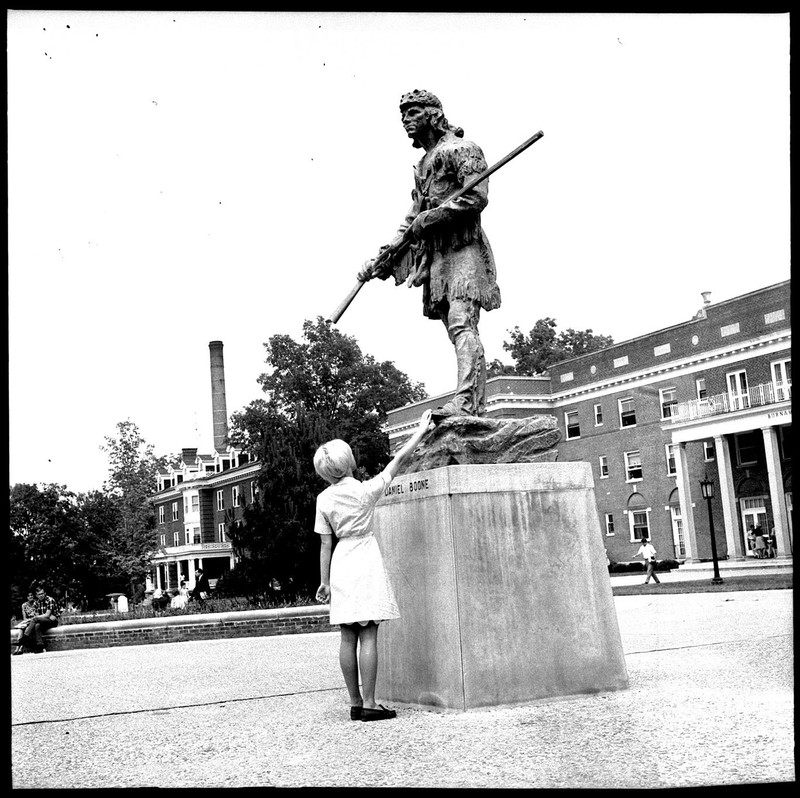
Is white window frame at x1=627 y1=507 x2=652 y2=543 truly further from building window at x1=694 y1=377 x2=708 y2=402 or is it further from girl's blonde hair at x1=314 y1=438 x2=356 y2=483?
girl's blonde hair at x1=314 y1=438 x2=356 y2=483

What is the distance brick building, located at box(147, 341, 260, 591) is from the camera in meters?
81.1

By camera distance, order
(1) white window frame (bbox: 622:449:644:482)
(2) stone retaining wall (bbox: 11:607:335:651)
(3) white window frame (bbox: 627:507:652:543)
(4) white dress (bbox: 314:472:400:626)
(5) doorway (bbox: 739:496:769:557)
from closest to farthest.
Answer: (4) white dress (bbox: 314:472:400:626) → (2) stone retaining wall (bbox: 11:607:335:651) → (5) doorway (bbox: 739:496:769:557) → (3) white window frame (bbox: 627:507:652:543) → (1) white window frame (bbox: 622:449:644:482)

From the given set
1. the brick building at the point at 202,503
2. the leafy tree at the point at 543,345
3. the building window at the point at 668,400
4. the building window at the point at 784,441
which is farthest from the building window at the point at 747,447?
the brick building at the point at 202,503

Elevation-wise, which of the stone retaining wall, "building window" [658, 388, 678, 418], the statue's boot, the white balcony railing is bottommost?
the stone retaining wall

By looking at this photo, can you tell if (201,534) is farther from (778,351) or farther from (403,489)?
(403,489)

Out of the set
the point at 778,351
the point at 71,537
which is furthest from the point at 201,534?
the point at 778,351

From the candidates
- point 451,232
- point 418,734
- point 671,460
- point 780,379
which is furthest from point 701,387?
point 418,734

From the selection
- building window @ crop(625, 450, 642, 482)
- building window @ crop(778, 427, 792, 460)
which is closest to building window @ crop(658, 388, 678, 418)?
building window @ crop(625, 450, 642, 482)

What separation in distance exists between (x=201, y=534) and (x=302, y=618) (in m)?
68.9

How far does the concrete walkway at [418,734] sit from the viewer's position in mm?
4625

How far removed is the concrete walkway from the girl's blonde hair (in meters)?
1.56

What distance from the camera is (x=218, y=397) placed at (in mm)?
83562

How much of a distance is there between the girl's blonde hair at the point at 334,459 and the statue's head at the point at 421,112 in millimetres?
2865

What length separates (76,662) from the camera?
14164 millimetres
